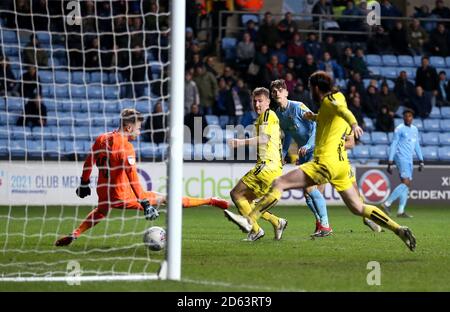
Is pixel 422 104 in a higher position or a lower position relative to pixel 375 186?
higher

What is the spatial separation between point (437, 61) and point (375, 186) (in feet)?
19.6

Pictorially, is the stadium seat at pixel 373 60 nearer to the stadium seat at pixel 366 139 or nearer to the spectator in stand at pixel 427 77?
the spectator in stand at pixel 427 77

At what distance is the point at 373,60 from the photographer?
26.2 meters

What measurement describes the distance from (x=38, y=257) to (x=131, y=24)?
1171 centimetres

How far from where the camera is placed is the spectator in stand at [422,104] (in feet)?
82.1

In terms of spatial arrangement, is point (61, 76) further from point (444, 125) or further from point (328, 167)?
point (328, 167)

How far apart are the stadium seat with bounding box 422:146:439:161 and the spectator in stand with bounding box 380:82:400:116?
3.75ft

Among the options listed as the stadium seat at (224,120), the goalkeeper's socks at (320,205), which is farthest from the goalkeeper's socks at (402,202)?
the goalkeeper's socks at (320,205)

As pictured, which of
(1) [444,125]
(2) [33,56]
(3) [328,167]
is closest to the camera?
(3) [328,167]

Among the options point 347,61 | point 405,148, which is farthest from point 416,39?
point 405,148

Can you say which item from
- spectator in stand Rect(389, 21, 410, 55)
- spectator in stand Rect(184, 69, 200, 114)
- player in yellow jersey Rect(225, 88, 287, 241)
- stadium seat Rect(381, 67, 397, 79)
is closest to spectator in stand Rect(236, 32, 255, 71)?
spectator in stand Rect(184, 69, 200, 114)

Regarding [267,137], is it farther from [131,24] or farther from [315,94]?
[131,24]

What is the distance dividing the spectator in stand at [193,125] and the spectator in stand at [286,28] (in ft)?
12.3
